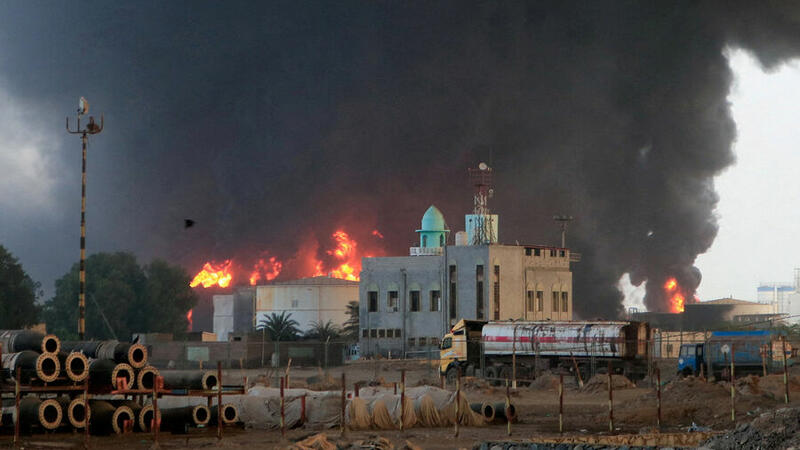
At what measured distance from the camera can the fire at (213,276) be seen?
16238 centimetres

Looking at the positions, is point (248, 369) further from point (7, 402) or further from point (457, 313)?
point (7, 402)

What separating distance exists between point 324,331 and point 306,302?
8.28m

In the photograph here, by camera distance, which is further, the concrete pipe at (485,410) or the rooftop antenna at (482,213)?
the rooftop antenna at (482,213)

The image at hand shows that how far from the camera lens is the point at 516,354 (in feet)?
191

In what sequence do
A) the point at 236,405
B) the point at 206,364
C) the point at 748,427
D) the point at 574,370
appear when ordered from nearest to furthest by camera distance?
1. the point at 748,427
2. the point at 236,405
3. the point at 574,370
4. the point at 206,364

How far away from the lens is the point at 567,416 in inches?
1531

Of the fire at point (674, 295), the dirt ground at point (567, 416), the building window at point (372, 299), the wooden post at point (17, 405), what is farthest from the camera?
the fire at point (674, 295)

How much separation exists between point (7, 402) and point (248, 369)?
140ft

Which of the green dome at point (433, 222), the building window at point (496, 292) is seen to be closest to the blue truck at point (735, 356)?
the building window at point (496, 292)


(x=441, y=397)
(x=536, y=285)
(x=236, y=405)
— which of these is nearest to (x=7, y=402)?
(x=236, y=405)

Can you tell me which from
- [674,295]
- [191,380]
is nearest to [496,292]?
[674,295]

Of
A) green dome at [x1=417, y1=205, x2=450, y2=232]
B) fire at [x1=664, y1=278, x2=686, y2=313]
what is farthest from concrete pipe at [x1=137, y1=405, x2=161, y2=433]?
fire at [x1=664, y1=278, x2=686, y2=313]

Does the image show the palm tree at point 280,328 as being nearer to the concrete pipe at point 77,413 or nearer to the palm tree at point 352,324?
the palm tree at point 352,324

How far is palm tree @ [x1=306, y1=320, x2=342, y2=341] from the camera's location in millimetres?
111562
